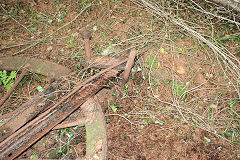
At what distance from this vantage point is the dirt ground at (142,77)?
2.26 m

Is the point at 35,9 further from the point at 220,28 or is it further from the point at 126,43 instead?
the point at 220,28

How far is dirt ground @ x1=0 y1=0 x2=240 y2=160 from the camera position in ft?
7.41

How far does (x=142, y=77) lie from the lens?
277 centimetres

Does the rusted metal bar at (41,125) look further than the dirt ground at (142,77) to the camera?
No

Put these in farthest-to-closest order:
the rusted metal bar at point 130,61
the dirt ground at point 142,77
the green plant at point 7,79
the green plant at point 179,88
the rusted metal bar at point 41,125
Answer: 1. the green plant at point 7,79
2. the green plant at point 179,88
3. the dirt ground at point 142,77
4. the rusted metal bar at point 130,61
5. the rusted metal bar at point 41,125

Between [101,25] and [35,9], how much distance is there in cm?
157

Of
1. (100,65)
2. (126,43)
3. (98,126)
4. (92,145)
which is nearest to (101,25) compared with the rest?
(126,43)

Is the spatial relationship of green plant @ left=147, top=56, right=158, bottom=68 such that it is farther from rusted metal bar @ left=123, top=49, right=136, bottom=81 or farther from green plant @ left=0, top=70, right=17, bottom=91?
green plant @ left=0, top=70, right=17, bottom=91

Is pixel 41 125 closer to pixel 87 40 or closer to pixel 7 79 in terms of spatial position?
pixel 87 40

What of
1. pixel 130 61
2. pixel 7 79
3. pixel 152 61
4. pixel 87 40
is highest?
pixel 87 40

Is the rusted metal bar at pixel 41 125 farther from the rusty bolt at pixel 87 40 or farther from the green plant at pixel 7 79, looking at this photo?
the green plant at pixel 7 79

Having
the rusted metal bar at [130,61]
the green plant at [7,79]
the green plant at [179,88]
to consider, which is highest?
the rusted metal bar at [130,61]

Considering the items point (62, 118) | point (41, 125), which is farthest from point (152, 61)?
point (41, 125)

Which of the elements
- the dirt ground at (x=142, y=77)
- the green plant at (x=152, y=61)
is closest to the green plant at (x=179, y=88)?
the dirt ground at (x=142, y=77)
